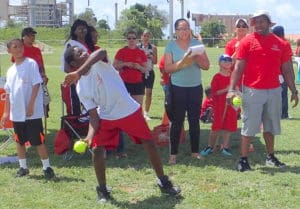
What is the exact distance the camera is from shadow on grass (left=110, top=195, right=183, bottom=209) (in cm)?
529

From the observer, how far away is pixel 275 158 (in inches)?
273

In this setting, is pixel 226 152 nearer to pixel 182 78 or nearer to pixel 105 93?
pixel 182 78

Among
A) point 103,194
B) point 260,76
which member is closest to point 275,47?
point 260,76

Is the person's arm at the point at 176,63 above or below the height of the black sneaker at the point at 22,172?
above

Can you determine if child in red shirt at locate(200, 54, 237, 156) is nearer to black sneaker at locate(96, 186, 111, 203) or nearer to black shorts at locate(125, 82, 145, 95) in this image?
black shorts at locate(125, 82, 145, 95)

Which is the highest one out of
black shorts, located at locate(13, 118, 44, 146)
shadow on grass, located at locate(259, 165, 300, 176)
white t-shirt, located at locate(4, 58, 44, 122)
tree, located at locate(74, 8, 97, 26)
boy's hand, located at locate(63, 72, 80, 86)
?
tree, located at locate(74, 8, 97, 26)

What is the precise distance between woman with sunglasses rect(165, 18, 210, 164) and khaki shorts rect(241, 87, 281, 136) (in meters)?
0.64

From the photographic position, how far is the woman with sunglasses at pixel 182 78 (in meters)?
6.77

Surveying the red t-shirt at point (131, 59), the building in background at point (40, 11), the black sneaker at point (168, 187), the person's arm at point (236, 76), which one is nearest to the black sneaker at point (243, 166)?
the person's arm at point (236, 76)

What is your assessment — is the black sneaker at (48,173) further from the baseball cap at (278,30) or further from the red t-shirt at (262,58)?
the baseball cap at (278,30)

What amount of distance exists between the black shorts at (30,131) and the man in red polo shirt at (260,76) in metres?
2.23

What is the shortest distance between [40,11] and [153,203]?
5.60m

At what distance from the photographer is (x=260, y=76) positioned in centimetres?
642

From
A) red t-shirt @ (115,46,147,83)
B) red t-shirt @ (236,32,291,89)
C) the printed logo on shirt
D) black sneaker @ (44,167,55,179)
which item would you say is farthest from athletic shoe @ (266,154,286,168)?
red t-shirt @ (115,46,147,83)
